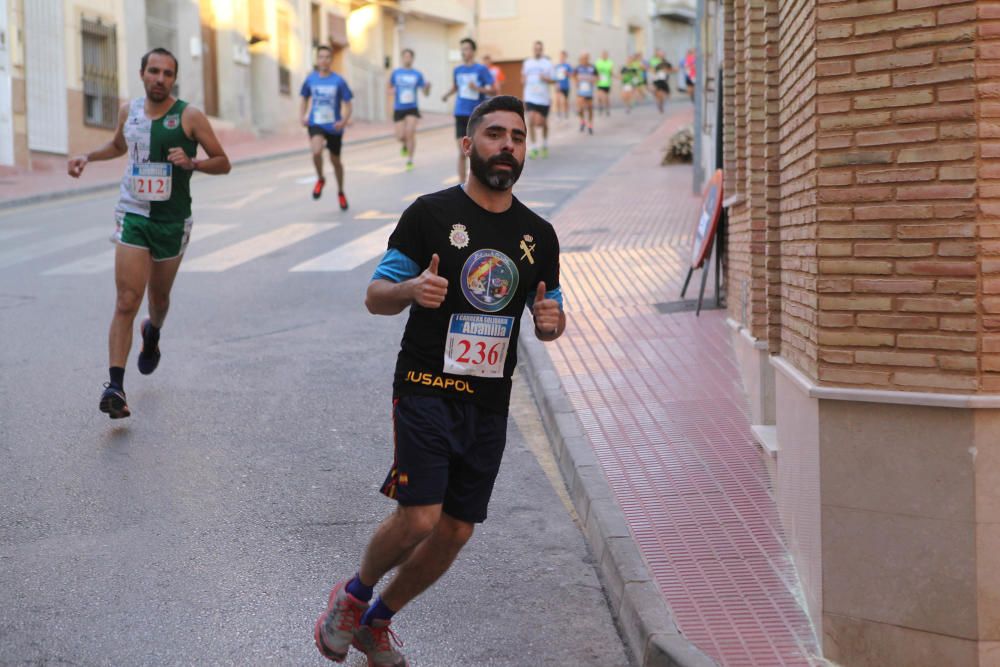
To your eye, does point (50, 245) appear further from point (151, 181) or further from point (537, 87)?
point (537, 87)

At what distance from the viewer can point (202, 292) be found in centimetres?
1242

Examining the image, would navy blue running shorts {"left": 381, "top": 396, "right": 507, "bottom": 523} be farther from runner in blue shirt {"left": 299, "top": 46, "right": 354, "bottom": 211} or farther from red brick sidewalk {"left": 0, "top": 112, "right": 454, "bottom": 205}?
red brick sidewalk {"left": 0, "top": 112, "right": 454, "bottom": 205}

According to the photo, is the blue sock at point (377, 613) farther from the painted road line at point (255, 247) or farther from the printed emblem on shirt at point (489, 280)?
the painted road line at point (255, 247)

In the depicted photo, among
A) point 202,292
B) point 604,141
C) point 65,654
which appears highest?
point 604,141

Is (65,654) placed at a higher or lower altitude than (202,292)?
lower

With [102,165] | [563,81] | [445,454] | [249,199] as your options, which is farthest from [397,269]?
[563,81]

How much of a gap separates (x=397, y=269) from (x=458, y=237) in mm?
210

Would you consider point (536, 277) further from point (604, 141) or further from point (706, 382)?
point (604, 141)

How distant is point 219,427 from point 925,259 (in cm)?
446

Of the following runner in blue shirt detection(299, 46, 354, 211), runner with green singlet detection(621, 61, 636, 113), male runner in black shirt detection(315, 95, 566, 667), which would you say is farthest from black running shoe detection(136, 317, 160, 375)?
runner with green singlet detection(621, 61, 636, 113)

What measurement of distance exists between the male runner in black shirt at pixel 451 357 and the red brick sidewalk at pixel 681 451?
3.00ft

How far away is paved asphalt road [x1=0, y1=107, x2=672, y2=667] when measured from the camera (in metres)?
4.66

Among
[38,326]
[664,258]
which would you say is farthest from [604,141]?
[38,326]

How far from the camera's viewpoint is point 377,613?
436 cm
